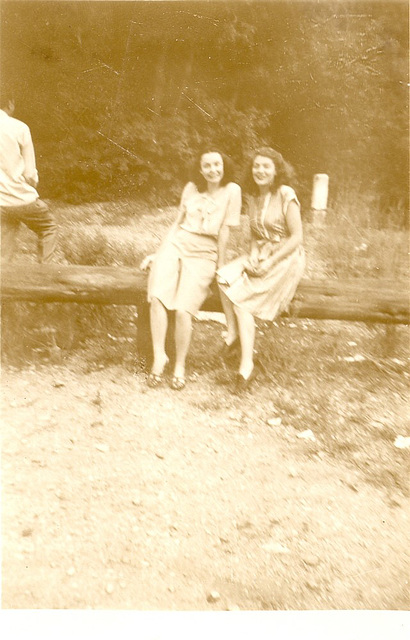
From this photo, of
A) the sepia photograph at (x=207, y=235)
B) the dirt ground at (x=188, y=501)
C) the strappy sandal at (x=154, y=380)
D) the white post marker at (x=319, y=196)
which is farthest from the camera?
the white post marker at (x=319, y=196)

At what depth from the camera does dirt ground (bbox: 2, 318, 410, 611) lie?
2.05 meters

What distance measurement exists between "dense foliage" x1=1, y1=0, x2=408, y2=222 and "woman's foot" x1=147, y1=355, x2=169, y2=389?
0.68 meters

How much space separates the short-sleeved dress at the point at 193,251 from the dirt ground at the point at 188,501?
37 cm

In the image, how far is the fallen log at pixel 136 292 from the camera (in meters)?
2.48

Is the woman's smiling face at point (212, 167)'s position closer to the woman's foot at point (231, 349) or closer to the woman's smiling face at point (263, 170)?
the woman's smiling face at point (263, 170)

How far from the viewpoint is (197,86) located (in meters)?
2.48

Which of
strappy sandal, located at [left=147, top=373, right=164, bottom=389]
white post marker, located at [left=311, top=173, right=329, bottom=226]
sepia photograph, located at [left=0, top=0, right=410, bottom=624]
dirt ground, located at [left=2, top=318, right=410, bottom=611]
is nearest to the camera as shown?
dirt ground, located at [left=2, top=318, right=410, bottom=611]

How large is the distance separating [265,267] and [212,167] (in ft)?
1.48

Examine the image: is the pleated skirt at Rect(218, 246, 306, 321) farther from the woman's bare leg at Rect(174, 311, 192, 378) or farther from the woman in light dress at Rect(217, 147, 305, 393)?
the woman's bare leg at Rect(174, 311, 192, 378)

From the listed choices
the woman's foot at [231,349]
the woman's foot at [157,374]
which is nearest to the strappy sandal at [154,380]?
the woman's foot at [157,374]

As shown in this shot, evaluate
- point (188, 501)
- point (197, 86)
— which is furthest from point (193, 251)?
point (188, 501)

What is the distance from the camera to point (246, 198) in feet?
8.34

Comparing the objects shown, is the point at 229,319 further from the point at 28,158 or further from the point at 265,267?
the point at 28,158

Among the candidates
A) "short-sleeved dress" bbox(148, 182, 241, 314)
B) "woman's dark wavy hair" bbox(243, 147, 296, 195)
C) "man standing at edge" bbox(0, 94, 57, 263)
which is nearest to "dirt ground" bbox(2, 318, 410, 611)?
"short-sleeved dress" bbox(148, 182, 241, 314)
